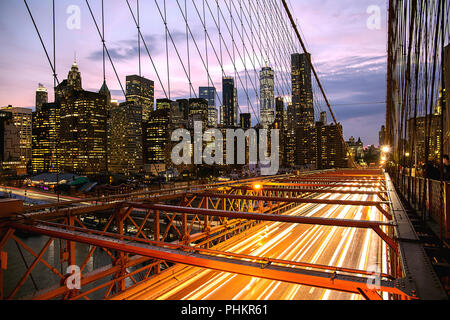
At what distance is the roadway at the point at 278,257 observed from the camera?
228 inches

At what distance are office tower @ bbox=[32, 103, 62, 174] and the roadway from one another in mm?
4705

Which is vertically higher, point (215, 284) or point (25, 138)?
point (25, 138)

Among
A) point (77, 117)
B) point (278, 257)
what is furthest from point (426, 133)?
point (77, 117)

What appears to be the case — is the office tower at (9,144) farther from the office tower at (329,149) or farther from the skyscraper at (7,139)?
the office tower at (329,149)

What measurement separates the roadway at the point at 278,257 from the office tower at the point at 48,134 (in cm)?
471

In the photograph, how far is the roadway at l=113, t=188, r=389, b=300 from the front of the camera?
228 inches

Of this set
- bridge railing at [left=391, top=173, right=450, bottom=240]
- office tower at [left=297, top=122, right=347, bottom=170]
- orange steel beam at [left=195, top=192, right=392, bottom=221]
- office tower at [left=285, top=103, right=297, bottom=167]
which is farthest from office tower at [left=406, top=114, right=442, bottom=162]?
office tower at [left=297, top=122, right=347, bottom=170]

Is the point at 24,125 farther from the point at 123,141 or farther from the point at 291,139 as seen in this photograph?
the point at 291,139

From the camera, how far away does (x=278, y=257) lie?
8.10 metres

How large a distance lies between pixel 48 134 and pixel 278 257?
1689 inches
